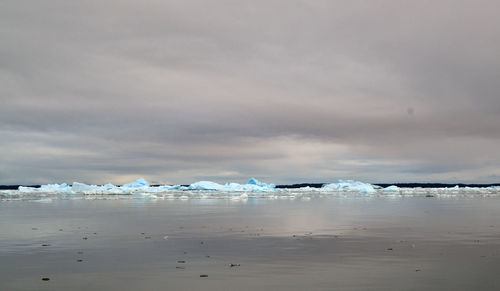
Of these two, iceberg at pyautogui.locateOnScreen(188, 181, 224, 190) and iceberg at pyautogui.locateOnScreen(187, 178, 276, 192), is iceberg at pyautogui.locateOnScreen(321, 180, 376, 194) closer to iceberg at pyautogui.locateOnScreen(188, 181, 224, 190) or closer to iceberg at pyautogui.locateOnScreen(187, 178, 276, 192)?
iceberg at pyautogui.locateOnScreen(187, 178, 276, 192)

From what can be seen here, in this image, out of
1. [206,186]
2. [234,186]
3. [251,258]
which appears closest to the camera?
[251,258]

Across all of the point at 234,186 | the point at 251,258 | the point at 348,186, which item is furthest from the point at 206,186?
the point at 251,258

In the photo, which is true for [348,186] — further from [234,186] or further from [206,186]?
[206,186]

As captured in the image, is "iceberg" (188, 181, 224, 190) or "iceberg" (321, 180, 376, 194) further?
"iceberg" (188, 181, 224, 190)

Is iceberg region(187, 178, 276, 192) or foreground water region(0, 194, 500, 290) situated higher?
iceberg region(187, 178, 276, 192)

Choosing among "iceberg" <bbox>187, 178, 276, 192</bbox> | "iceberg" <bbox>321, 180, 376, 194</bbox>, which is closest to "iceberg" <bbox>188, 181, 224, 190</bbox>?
"iceberg" <bbox>187, 178, 276, 192</bbox>

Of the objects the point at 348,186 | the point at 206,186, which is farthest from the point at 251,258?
the point at 348,186

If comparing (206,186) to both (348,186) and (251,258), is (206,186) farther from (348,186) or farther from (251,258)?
(251,258)

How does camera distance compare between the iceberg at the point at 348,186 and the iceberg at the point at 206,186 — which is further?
the iceberg at the point at 206,186

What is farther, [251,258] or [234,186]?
[234,186]

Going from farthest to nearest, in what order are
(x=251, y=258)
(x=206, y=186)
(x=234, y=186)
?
(x=234, y=186), (x=206, y=186), (x=251, y=258)

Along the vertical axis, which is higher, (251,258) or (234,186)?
(234,186)

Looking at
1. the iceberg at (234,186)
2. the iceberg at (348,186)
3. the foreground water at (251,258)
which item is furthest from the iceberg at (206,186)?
the foreground water at (251,258)

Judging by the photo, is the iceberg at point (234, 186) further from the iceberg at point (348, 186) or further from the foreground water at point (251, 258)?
the foreground water at point (251, 258)
